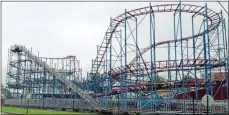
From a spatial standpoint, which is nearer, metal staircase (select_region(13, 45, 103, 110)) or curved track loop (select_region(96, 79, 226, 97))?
curved track loop (select_region(96, 79, 226, 97))

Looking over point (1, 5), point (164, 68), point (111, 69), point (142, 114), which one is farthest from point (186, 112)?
point (1, 5)

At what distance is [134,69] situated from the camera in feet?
113

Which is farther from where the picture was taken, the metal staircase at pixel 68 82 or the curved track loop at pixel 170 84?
the metal staircase at pixel 68 82

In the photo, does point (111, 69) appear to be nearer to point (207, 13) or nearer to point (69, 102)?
point (69, 102)

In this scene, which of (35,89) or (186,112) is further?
(35,89)

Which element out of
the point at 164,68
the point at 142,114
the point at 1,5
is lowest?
the point at 142,114

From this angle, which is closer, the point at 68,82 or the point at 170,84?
the point at 170,84

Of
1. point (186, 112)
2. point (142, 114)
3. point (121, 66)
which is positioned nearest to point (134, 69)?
point (121, 66)

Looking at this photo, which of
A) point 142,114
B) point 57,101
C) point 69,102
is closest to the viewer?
point 142,114

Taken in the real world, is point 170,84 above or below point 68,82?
below

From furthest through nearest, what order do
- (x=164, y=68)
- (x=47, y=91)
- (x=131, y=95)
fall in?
(x=47, y=91)
(x=131, y=95)
(x=164, y=68)

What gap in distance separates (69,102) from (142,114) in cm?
1327

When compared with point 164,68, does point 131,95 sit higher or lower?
lower

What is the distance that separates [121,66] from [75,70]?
29063 mm
